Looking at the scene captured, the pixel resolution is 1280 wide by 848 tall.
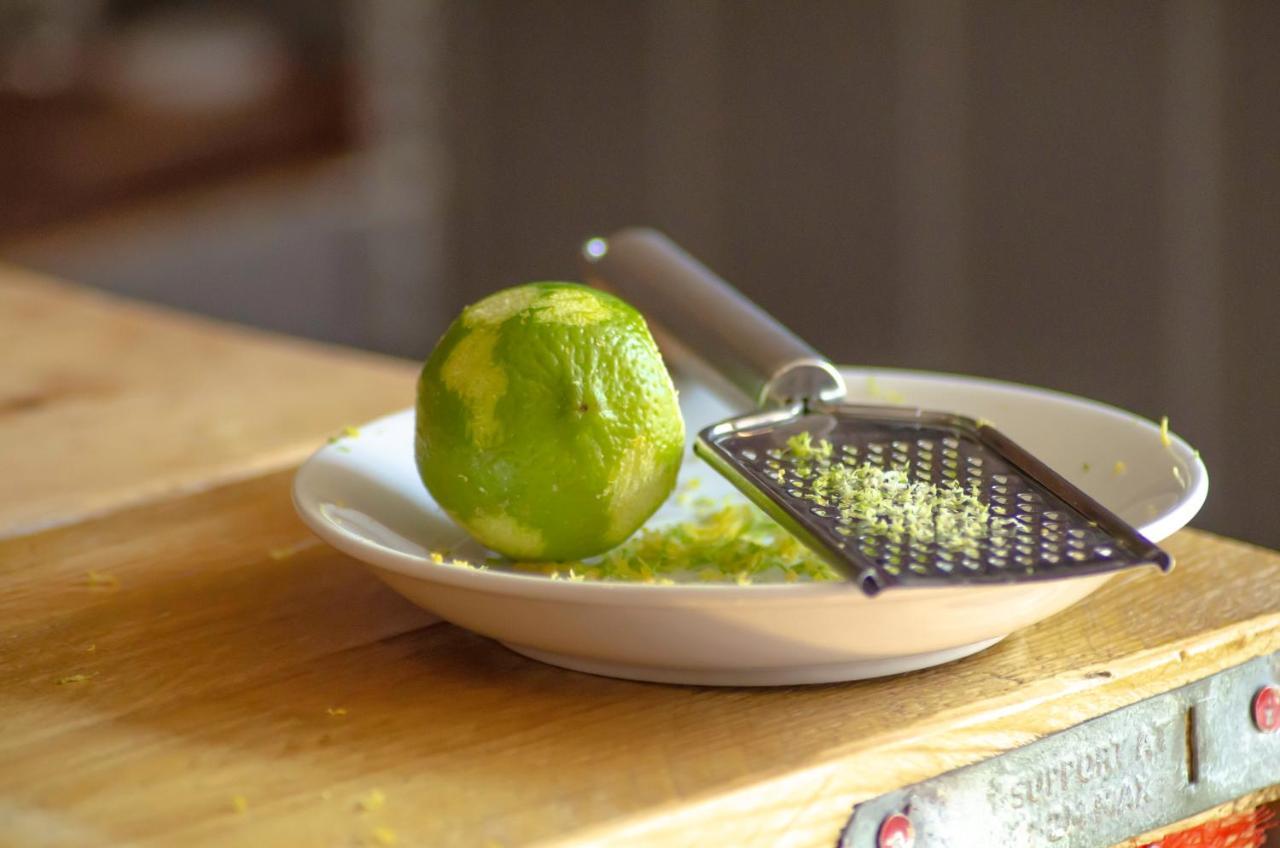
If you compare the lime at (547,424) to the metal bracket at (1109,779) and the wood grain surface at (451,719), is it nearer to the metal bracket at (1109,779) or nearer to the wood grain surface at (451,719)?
the wood grain surface at (451,719)

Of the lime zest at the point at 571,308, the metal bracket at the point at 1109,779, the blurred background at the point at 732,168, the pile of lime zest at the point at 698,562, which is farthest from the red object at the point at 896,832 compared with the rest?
the blurred background at the point at 732,168

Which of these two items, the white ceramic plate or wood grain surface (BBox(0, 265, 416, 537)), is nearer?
the white ceramic plate

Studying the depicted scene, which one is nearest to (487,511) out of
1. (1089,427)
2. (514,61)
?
(1089,427)

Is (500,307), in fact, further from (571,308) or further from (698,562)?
(698,562)

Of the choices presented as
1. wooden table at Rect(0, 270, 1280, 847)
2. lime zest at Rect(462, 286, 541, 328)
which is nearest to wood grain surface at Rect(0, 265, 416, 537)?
wooden table at Rect(0, 270, 1280, 847)

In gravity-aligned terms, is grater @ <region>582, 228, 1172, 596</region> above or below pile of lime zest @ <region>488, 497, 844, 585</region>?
above

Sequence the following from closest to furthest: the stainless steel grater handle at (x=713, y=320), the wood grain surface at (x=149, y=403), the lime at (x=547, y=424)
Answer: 1. the lime at (x=547, y=424)
2. the stainless steel grater handle at (x=713, y=320)
3. the wood grain surface at (x=149, y=403)

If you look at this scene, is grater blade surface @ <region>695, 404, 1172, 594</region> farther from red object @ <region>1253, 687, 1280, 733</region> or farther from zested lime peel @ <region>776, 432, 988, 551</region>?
red object @ <region>1253, 687, 1280, 733</region>
